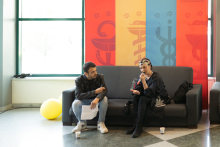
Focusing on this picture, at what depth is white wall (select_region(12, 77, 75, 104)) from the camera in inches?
185

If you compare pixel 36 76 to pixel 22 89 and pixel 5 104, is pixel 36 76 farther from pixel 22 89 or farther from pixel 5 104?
pixel 5 104

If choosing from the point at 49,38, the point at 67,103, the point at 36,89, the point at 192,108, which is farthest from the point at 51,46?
the point at 192,108

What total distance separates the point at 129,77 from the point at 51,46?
2.00m

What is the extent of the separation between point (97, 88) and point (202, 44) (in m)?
2.24

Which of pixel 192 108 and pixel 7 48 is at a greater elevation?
pixel 7 48

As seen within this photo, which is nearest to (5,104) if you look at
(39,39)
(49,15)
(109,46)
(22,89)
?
(22,89)

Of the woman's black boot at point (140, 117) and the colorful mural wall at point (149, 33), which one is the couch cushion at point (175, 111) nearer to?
the woman's black boot at point (140, 117)

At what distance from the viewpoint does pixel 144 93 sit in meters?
3.11

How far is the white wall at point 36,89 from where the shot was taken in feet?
15.4

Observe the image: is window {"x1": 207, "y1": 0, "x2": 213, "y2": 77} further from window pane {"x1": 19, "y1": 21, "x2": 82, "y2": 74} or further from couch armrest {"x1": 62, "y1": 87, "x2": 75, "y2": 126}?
couch armrest {"x1": 62, "y1": 87, "x2": 75, "y2": 126}

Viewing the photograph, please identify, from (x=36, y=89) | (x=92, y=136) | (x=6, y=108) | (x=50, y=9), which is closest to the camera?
(x=92, y=136)

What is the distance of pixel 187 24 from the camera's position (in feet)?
→ 13.9

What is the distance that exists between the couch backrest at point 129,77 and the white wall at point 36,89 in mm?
1098

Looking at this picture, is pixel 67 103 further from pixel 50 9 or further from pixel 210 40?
pixel 210 40
